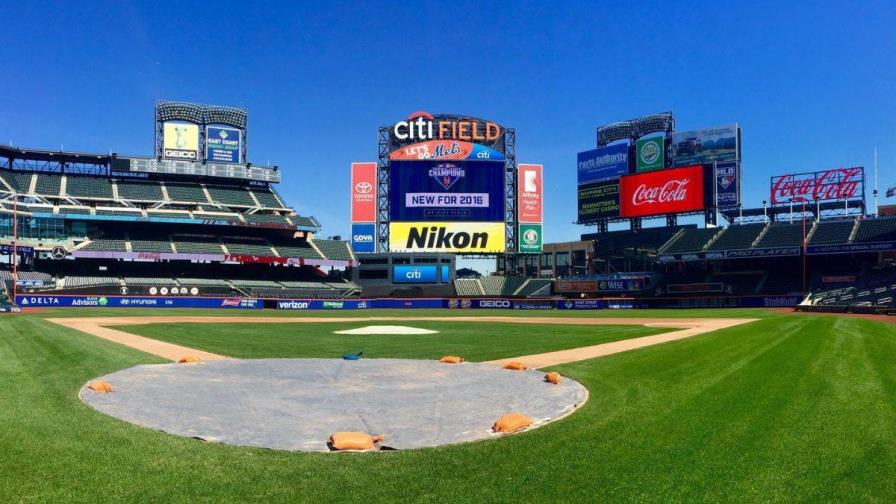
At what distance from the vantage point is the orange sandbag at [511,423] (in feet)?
24.8

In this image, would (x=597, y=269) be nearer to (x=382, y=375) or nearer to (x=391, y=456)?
(x=382, y=375)

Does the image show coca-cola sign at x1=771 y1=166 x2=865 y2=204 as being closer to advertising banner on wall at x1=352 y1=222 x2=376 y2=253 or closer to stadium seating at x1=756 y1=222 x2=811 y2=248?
stadium seating at x1=756 y1=222 x2=811 y2=248

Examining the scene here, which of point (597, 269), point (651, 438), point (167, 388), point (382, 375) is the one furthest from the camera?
point (597, 269)

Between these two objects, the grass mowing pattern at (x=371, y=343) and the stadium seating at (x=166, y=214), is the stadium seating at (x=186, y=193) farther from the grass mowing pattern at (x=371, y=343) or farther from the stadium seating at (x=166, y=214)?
the grass mowing pattern at (x=371, y=343)

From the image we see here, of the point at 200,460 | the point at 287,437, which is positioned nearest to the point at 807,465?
the point at 287,437

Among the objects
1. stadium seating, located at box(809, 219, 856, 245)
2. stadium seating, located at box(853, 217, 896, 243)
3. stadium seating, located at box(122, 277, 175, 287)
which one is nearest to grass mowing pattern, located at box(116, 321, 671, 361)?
stadium seating, located at box(122, 277, 175, 287)

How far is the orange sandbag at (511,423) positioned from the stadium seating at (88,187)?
75.5 meters

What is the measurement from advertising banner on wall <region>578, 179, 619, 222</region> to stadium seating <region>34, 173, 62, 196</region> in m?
67.3

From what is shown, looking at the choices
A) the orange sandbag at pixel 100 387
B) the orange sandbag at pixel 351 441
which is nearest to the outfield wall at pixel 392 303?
the orange sandbag at pixel 100 387

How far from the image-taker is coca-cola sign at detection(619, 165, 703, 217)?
69.6m

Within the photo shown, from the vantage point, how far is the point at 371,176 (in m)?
73.8

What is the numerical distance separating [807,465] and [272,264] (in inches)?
Result: 2761

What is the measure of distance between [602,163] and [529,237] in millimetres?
15442

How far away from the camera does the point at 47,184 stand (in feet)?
226
